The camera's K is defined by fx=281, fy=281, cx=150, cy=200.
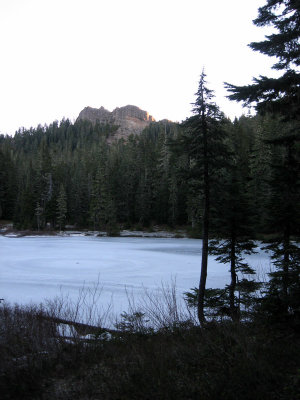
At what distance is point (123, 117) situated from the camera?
16800 cm

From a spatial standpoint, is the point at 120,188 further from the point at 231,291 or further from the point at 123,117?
the point at 123,117

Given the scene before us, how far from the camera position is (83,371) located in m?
3.42

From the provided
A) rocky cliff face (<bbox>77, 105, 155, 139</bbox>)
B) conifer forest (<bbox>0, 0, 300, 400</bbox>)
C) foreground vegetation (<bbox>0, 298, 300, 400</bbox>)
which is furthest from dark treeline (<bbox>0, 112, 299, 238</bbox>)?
rocky cliff face (<bbox>77, 105, 155, 139</bbox>)

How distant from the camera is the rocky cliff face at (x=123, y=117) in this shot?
15812 cm

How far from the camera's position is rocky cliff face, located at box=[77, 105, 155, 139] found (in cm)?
15812

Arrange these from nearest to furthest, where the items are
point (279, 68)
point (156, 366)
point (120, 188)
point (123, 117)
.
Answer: point (156, 366)
point (279, 68)
point (120, 188)
point (123, 117)

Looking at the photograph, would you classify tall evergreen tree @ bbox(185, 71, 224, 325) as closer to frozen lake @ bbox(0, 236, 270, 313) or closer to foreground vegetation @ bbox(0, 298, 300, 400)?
frozen lake @ bbox(0, 236, 270, 313)

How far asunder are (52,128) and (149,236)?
444 ft

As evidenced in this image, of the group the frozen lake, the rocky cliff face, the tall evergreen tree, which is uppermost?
the rocky cliff face

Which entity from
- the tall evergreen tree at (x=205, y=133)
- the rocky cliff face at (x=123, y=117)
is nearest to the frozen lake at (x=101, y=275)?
the tall evergreen tree at (x=205, y=133)

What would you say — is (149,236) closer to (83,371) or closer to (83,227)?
(83,227)

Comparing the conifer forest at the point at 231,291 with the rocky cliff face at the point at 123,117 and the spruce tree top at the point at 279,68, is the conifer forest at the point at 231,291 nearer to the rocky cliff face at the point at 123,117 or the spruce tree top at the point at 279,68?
the spruce tree top at the point at 279,68

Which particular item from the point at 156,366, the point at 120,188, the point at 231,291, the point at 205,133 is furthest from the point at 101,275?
the point at 120,188

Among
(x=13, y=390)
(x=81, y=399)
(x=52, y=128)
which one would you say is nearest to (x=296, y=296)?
(x=81, y=399)
